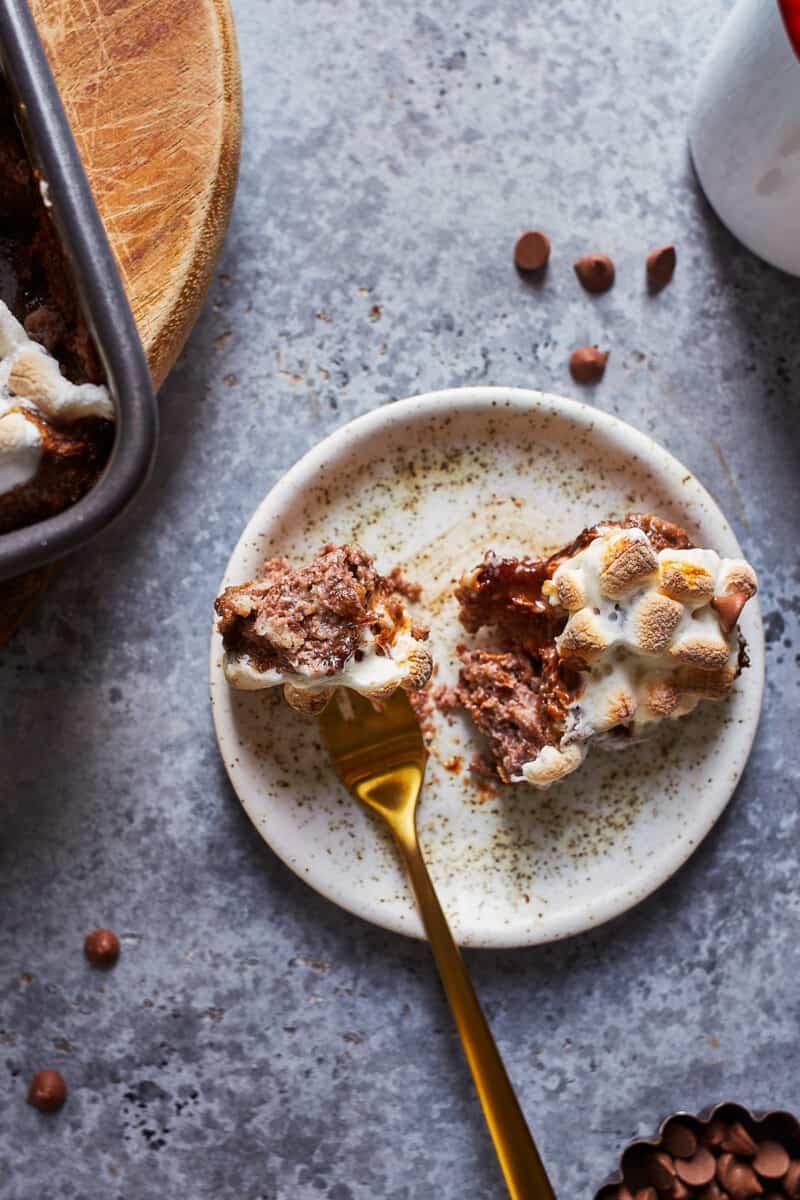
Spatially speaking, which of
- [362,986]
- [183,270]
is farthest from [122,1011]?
[183,270]

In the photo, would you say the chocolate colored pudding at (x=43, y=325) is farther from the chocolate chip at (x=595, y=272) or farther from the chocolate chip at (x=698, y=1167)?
the chocolate chip at (x=698, y=1167)

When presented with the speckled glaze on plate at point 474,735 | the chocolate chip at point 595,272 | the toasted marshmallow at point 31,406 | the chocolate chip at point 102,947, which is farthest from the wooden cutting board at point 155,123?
the chocolate chip at point 102,947

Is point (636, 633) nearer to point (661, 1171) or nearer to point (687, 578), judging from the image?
point (687, 578)

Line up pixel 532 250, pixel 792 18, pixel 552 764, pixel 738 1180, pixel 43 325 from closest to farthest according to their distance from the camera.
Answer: pixel 792 18
pixel 43 325
pixel 552 764
pixel 738 1180
pixel 532 250

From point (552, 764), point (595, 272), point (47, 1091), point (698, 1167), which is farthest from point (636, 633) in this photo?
point (47, 1091)

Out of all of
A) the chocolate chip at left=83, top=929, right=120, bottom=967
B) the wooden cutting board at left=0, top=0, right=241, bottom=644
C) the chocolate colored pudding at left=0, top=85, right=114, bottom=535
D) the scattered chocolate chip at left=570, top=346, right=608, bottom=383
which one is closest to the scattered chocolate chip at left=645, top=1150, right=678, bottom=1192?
the chocolate chip at left=83, top=929, right=120, bottom=967

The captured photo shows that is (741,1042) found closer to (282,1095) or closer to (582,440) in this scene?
(282,1095)
